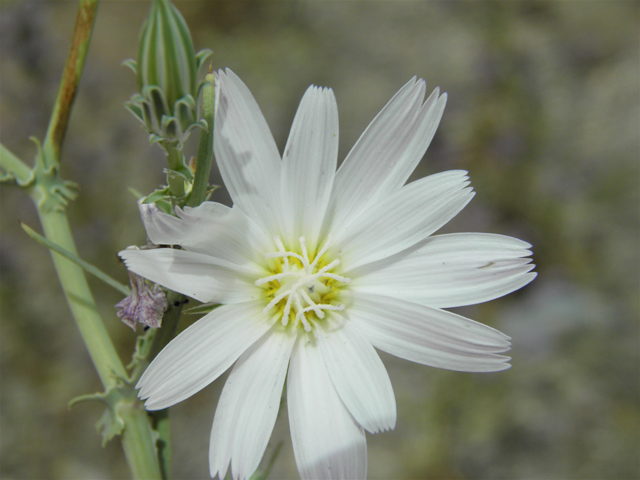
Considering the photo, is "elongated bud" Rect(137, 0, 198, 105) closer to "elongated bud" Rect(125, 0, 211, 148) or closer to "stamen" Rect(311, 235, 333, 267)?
"elongated bud" Rect(125, 0, 211, 148)

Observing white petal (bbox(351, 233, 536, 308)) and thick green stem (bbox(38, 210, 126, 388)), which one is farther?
thick green stem (bbox(38, 210, 126, 388))

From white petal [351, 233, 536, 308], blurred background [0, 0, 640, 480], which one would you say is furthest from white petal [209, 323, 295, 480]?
blurred background [0, 0, 640, 480]

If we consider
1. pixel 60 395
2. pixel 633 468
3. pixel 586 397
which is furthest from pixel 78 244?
pixel 633 468

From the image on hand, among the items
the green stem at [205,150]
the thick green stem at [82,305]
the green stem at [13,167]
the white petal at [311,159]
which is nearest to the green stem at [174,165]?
the green stem at [205,150]

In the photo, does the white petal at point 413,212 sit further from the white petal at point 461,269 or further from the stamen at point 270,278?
the stamen at point 270,278

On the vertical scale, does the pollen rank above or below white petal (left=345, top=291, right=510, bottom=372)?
above

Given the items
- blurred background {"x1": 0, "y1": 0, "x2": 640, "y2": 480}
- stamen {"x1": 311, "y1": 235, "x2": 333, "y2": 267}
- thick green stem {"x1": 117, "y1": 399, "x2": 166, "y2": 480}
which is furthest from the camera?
blurred background {"x1": 0, "y1": 0, "x2": 640, "y2": 480}

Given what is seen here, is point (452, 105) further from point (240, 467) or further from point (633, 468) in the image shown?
point (240, 467)

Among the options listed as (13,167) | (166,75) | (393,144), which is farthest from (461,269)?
(13,167)
